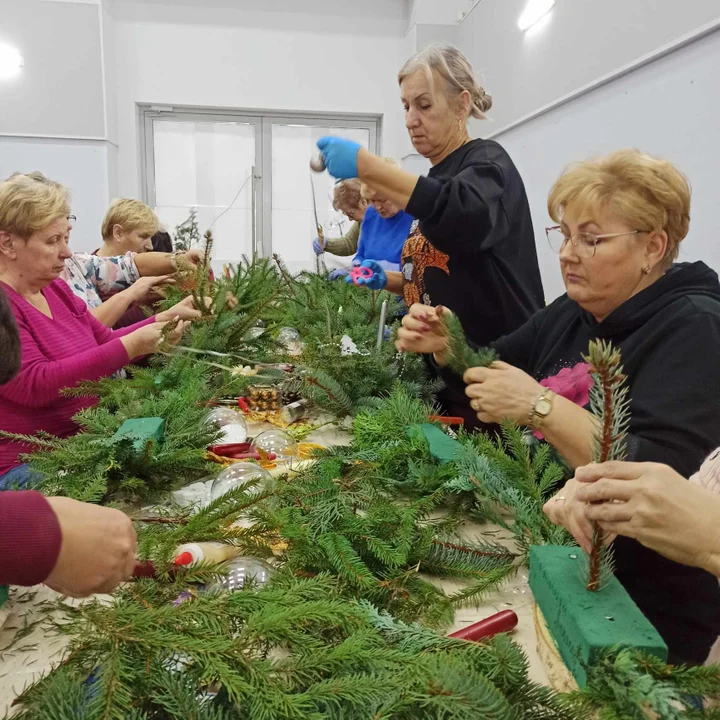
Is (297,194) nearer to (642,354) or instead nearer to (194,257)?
(194,257)

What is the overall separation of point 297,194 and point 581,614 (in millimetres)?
6710

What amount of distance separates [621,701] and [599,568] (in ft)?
0.50

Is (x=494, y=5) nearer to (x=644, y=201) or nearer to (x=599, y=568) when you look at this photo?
(x=644, y=201)

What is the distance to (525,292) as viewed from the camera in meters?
1.70

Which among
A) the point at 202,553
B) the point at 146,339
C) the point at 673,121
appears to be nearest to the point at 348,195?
the point at 673,121

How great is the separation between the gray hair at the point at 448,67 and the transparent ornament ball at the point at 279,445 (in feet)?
3.63

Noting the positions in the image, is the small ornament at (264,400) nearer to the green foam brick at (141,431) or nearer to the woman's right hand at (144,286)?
the green foam brick at (141,431)

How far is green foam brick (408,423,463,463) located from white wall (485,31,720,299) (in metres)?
1.20

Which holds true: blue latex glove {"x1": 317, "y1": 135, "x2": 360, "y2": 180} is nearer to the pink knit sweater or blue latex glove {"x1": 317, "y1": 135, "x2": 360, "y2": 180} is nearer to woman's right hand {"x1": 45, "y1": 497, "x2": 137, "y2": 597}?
the pink knit sweater

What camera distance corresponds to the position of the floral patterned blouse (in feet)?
8.70

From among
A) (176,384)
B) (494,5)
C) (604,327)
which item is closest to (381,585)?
(604,327)

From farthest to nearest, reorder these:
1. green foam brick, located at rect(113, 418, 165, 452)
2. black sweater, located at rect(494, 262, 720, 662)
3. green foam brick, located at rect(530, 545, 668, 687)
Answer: green foam brick, located at rect(113, 418, 165, 452) < black sweater, located at rect(494, 262, 720, 662) < green foam brick, located at rect(530, 545, 668, 687)

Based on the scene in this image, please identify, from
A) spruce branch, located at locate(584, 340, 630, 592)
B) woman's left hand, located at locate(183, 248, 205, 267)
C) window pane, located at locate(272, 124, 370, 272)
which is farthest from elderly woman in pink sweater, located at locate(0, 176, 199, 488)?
window pane, located at locate(272, 124, 370, 272)

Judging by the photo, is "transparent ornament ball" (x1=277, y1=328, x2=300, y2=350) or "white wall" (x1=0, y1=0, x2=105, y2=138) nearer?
"transparent ornament ball" (x1=277, y1=328, x2=300, y2=350)
